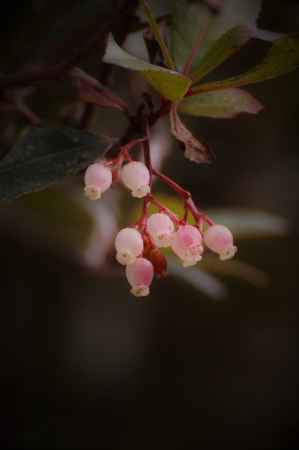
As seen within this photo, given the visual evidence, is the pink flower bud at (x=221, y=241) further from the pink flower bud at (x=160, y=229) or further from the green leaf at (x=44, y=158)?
the green leaf at (x=44, y=158)

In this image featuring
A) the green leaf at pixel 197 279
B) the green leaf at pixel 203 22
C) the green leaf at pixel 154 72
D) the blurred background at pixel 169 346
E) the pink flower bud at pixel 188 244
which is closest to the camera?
the green leaf at pixel 154 72

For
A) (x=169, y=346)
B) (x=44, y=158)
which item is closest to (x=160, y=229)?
(x=44, y=158)

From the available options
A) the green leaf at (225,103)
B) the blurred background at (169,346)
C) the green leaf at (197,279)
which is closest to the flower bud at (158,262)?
the green leaf at (225,103)

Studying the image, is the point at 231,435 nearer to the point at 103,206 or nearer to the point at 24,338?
the point at 24,338

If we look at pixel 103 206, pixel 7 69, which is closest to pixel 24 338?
pixel 103 206

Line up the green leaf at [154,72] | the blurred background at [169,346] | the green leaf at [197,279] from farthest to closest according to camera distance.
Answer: the blurred background at [169,346] < the green leaf at [197,279] < the green leaf at [154,72]

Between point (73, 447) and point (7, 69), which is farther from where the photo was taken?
point (73, 447)
